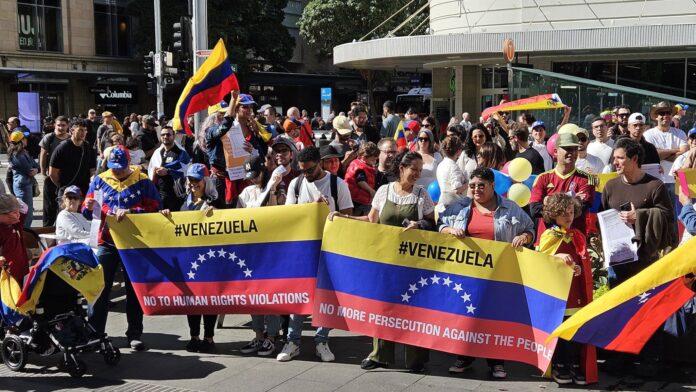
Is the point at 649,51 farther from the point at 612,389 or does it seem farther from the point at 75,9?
the point at 75,9

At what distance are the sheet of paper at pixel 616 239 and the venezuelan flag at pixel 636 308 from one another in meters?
0.82

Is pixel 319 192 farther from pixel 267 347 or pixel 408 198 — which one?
pixel 267 347

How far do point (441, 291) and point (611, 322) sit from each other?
1.31 metres

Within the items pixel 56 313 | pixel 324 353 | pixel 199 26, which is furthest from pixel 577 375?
pixel 199 26

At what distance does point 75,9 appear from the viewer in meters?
43.8

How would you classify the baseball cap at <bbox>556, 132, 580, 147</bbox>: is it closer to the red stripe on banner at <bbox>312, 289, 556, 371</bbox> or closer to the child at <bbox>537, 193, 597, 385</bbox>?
the child at <bbox>537, 193, 597, 385</bbox>

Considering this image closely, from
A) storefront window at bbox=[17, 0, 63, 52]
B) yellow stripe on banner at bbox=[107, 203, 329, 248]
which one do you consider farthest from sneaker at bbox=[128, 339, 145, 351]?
storefront window at bbox=[17, 0, 63, 52]

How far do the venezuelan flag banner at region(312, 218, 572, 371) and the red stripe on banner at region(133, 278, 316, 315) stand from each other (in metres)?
0.21

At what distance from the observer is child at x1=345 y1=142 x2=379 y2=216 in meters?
8.75

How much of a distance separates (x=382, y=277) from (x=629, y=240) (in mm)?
1998

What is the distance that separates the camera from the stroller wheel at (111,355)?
7.00 meters

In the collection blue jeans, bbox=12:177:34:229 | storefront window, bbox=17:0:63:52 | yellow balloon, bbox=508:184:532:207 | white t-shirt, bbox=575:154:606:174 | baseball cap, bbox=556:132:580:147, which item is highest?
storefront window, bbox=17:0:63:52

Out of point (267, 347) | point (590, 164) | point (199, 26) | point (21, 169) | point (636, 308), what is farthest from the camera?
point (199, 26)

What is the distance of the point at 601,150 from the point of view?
10.1 metres
